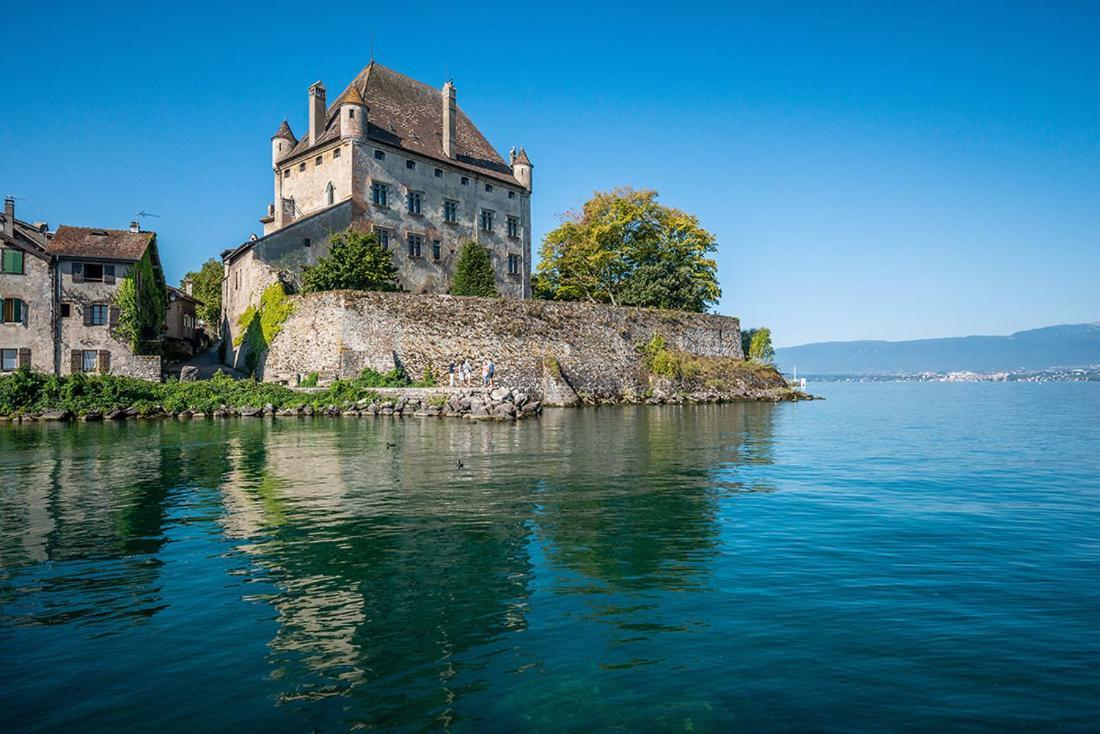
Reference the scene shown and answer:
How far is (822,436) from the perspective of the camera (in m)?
29.4

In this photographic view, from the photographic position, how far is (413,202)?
2143 inches

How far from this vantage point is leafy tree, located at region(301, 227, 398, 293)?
45344 mm

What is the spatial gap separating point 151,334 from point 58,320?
18.2 ft

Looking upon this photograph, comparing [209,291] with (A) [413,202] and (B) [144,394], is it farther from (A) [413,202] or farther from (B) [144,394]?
(B) [144,394]

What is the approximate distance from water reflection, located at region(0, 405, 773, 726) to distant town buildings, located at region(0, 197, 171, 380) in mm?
23049

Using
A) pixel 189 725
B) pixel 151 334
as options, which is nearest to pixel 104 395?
pixel 151 334

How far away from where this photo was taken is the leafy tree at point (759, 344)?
87.2m

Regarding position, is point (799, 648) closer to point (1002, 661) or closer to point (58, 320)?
point (1002, 661)

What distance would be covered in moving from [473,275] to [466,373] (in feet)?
36.5

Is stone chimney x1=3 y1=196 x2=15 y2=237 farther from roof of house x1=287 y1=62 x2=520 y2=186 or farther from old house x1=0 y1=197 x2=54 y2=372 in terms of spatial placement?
roof of house x1=287 y1=62 x2=520 y2=186

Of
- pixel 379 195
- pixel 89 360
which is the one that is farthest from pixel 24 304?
pixel 379 195

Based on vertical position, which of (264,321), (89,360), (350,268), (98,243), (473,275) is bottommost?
(89,360)

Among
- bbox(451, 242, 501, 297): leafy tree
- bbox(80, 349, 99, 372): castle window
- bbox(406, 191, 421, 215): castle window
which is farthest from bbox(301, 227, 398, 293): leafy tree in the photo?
bbox(80, 349, 99, 372): castle window

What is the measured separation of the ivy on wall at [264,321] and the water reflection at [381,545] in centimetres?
2266
